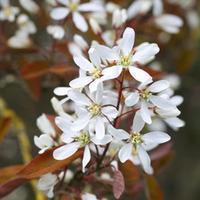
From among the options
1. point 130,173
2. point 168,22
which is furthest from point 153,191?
point 168,22

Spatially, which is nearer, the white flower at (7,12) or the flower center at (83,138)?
the flower center at (83,138)

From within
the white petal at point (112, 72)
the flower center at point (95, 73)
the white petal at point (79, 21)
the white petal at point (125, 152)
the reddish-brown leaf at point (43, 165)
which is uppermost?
the white petal at point (112, 72)

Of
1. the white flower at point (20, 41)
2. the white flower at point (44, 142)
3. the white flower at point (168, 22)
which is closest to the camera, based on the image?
the white flower at point (44, 142)

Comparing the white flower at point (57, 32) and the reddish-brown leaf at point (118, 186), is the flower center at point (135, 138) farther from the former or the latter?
the white flower at point (57, 32)

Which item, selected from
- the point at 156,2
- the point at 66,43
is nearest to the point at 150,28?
the point at 156,2

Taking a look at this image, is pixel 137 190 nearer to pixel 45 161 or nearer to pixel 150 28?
pixel 45 161

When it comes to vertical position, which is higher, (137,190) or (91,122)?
(91,122)

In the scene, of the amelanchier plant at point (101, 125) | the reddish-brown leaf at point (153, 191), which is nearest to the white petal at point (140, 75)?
the amelanchier plant at point (101, 125)
